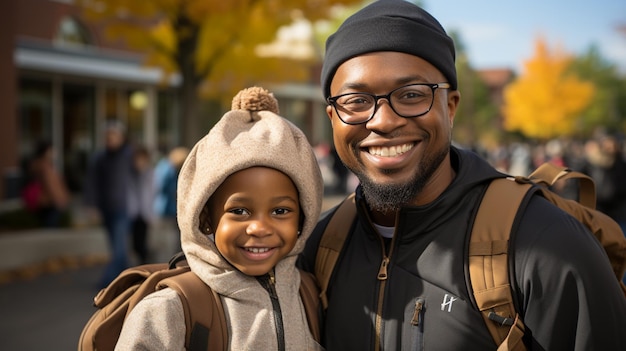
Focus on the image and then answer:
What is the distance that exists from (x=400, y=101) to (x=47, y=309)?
235 inches

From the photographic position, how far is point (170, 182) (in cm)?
923

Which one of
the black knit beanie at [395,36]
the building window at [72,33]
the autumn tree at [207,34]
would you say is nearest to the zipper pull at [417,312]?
the black knit beanie at [395,36]

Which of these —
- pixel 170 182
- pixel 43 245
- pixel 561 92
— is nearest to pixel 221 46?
pixel 170 182

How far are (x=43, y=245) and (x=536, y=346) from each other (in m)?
8.39

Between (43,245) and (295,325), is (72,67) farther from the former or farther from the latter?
(295,325)

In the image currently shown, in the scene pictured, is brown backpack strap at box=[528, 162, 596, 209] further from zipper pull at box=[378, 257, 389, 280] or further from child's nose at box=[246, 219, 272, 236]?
child's nose at box=[246, 219, 272, 236]

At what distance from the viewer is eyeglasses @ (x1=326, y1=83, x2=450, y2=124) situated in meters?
2.09

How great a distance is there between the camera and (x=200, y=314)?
6.88 feet

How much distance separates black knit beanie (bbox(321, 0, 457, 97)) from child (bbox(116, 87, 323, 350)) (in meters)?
0.39

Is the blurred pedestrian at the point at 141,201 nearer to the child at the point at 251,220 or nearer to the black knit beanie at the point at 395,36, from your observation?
the child at the point at 251,220

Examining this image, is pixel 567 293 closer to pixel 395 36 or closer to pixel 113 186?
pixel 395 36

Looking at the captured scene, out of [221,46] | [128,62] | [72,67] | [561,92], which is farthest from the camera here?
[561,92]

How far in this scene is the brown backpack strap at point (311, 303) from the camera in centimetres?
231

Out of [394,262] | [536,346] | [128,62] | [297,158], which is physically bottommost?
[536,346]
